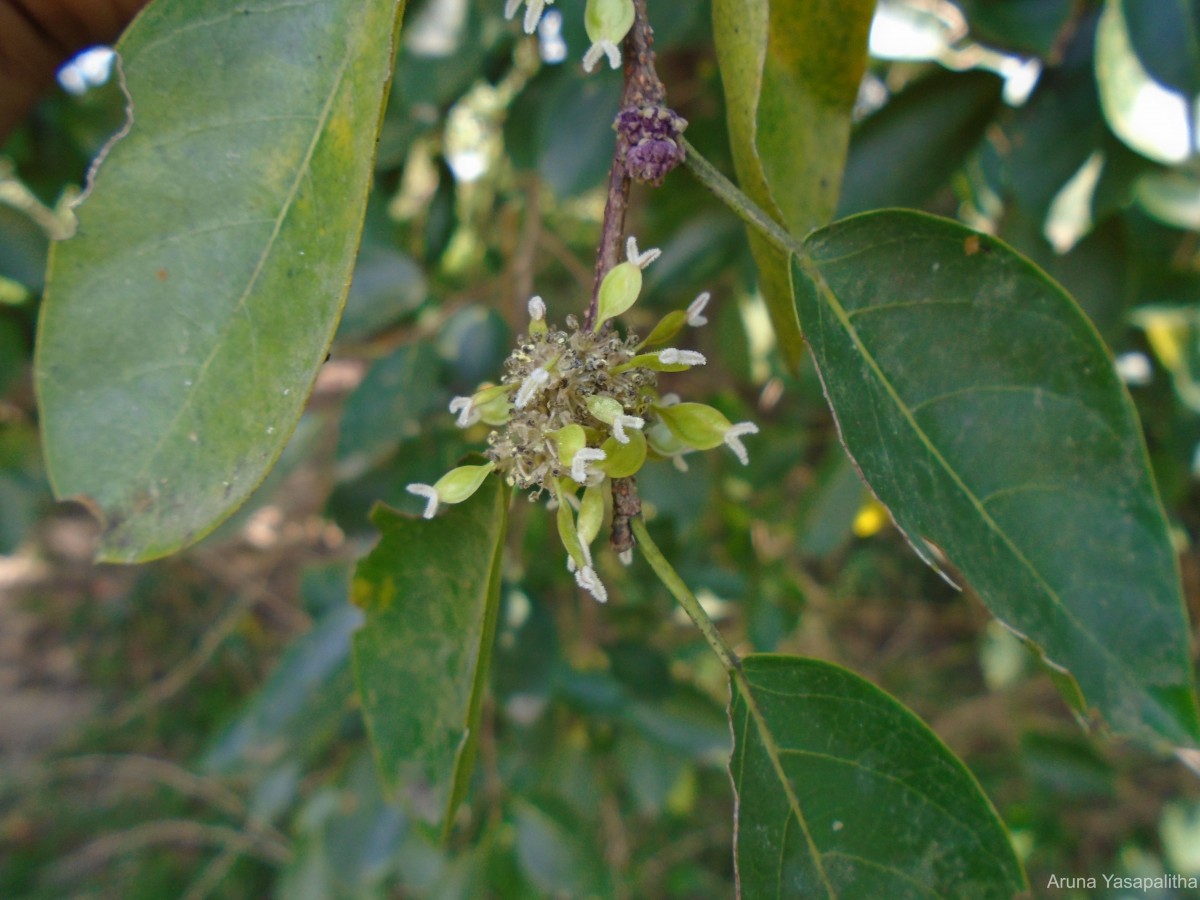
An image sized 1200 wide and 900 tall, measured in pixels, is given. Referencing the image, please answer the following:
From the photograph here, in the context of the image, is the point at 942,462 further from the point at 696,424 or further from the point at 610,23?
the point at 610,23

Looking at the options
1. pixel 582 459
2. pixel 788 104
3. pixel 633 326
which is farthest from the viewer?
pixel 633 326

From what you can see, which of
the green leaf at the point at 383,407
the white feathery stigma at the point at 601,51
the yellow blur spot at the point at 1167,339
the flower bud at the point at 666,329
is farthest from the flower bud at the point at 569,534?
the yellow blur spot at the point at 1167,339

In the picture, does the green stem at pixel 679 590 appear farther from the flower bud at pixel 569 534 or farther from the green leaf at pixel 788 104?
the green leaf at pixel 788 104

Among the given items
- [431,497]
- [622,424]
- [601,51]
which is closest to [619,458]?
[622,424]

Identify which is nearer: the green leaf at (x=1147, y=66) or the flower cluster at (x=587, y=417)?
the flower cluster at (x=587, y=417)

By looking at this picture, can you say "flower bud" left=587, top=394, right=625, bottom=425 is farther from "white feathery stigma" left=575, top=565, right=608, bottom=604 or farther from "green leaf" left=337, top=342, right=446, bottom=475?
"green leaf" left=337, top=342, right=446, bottom=475

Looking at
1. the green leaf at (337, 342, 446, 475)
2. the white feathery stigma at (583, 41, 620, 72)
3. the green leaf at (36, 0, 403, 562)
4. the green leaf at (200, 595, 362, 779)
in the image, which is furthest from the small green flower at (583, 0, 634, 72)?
the green leaf at (200, 595, 362, 779)

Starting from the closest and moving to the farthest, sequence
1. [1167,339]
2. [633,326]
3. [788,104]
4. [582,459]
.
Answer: [582,459], [788,104], [633,326], [1167,339]
